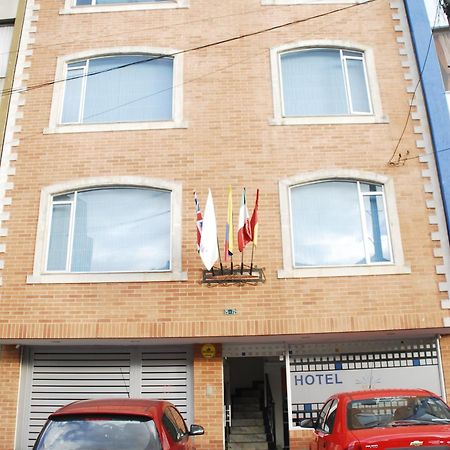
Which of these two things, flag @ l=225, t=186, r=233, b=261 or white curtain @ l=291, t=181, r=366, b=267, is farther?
white curtain @ l=291, t=181, r=366, b=267

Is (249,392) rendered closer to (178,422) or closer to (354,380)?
(354,380)

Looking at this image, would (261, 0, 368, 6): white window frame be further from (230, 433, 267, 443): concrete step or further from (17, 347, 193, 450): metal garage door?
(230, 433, 267, 443): concrete step

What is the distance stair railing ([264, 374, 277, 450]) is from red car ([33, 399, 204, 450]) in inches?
263

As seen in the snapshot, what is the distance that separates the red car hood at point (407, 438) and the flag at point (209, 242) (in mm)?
4620

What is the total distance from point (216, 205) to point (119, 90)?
3.76 m

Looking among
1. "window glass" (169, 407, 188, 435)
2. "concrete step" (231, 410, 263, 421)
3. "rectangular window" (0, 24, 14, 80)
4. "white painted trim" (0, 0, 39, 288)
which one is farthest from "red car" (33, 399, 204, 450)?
"rectangular window" (0, 24, 14, 80)

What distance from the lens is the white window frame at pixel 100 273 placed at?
34.7ft

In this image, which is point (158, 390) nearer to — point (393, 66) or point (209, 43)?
point (209, 43)

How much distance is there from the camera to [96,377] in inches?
428

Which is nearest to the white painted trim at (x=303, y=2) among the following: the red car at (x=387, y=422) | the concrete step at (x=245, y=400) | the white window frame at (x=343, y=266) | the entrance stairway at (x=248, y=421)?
the white window frame at (x=343, y=266)

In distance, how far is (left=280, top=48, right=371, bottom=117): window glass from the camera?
470 inches

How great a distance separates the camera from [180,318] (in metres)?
10.2

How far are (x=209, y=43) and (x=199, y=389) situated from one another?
25.1 ft

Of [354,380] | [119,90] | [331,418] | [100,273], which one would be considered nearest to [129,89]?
[119,90]
